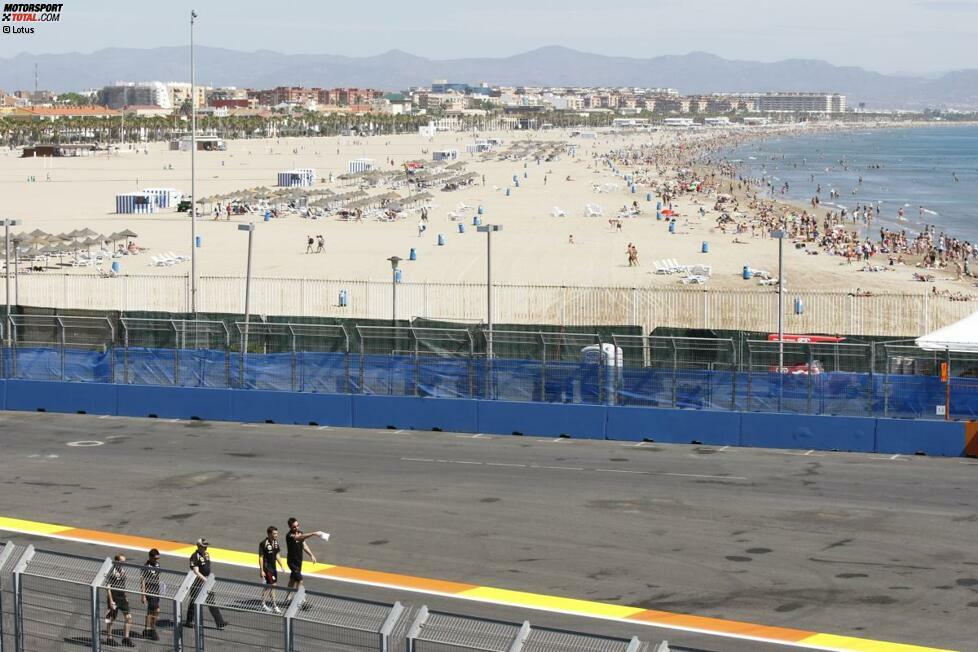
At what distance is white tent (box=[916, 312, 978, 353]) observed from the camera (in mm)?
32438

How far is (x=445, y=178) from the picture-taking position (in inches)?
4764

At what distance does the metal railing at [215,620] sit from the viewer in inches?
459

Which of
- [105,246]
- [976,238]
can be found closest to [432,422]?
[105,246]

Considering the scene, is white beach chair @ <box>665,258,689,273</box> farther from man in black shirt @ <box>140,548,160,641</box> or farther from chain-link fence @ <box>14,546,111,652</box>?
chain-link fence @ <box>14,546,111,652</box>

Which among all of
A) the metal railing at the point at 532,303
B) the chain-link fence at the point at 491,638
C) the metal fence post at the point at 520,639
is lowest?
the chain-link fence at the point at 491,638

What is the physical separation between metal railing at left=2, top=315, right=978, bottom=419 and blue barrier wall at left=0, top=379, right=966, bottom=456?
312 mm

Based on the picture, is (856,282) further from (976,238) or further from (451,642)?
(451,642)

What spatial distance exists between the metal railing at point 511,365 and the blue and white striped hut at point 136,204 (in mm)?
50830

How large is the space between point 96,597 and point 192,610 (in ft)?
3.14

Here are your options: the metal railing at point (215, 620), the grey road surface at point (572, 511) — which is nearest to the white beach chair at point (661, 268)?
the grey road surface at point (572, 511)

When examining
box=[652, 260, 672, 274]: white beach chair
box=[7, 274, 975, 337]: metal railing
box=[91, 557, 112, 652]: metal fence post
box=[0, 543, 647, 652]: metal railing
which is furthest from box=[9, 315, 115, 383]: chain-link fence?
box=[652, 260, 672, 274]: white beach chair

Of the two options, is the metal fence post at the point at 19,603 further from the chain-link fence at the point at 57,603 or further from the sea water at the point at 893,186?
the sea water at the point at 893,186

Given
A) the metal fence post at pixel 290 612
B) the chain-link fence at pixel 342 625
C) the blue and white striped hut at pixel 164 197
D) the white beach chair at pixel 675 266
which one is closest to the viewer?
the chain-link fence at pixel 342 625

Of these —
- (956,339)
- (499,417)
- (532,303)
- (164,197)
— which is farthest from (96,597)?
(164,197)
